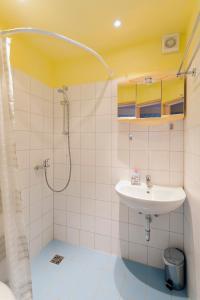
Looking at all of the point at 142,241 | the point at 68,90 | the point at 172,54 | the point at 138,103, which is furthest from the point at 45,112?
the point at 142,241

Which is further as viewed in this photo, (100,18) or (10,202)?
(100,18)

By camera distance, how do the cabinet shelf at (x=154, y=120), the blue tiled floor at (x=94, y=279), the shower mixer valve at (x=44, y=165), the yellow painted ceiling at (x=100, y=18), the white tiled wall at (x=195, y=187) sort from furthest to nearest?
the shower mixer valve at (x=44, y=165) → the cabinet shelf at (x=154, y=120) → the blue tiled floor at (x=94, y=279) → the yellow painted ceiling at (x=100, y=18) → the white tiled wall at (x=195, y=187)

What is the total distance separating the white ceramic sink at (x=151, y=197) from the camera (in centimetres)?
127

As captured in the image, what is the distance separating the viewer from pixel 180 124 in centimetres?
158

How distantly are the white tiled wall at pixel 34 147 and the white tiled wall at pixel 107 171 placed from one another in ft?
0.39

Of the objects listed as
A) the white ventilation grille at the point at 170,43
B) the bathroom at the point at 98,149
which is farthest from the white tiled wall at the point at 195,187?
the white ventilation grille at the point at 170,43

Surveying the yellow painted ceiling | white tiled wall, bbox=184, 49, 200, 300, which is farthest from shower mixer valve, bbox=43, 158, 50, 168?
white tiled wall, bbox=184, 49, 200, 300

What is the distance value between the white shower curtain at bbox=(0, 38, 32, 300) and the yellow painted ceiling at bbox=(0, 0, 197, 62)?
452 mm

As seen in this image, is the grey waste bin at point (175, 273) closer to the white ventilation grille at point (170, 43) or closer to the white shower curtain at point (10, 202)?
the white shower curtain at point (10, 202)

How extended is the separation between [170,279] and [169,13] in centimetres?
233

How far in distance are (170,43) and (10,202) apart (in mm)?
2023

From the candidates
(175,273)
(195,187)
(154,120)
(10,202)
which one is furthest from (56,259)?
(154,120)

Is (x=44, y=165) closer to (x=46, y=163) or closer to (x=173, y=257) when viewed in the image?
(x=46, y=163)

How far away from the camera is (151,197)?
156 cm
